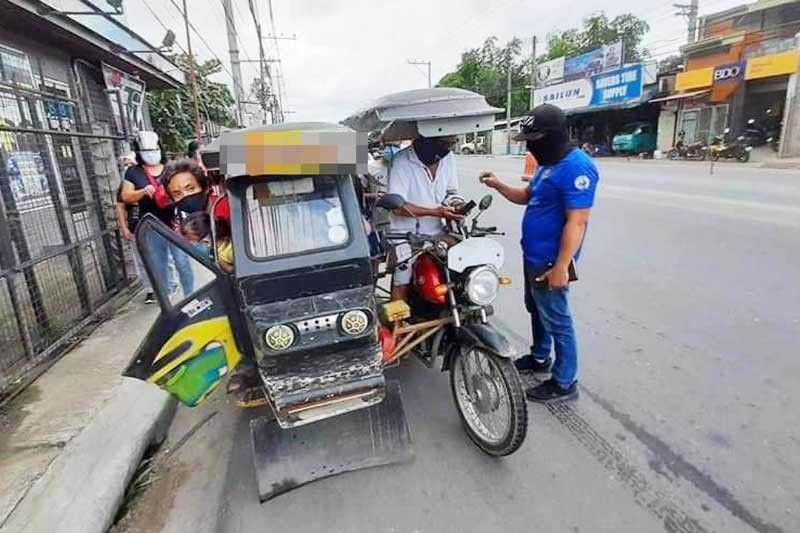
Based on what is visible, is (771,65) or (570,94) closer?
(771,65)

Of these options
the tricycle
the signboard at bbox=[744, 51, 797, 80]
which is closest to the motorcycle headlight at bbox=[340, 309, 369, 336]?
the tricycle

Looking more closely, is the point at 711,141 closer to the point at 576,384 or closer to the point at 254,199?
the point at 576,384

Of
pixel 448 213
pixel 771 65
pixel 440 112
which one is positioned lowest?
pixel 448 213

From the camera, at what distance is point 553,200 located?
2.84 meters

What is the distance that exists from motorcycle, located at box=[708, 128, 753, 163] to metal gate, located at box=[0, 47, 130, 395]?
21.5 metres

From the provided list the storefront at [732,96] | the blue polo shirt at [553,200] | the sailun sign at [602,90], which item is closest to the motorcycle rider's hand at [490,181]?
the blue polo shirt at [553,200]

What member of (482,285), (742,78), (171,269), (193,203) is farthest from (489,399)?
(742,78)

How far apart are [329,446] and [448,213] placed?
153cm

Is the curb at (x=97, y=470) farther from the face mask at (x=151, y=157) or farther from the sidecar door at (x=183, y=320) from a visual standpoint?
the face mask at (x=151, y=157)

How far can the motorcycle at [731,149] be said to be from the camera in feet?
64.7

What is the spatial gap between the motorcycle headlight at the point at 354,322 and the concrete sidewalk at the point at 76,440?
1.53 meters

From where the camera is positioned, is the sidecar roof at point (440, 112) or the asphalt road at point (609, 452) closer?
the asphalt road at point (609, 452)

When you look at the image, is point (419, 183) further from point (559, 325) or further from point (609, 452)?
point (609, 452)

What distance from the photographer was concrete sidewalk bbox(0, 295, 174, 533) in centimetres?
233
